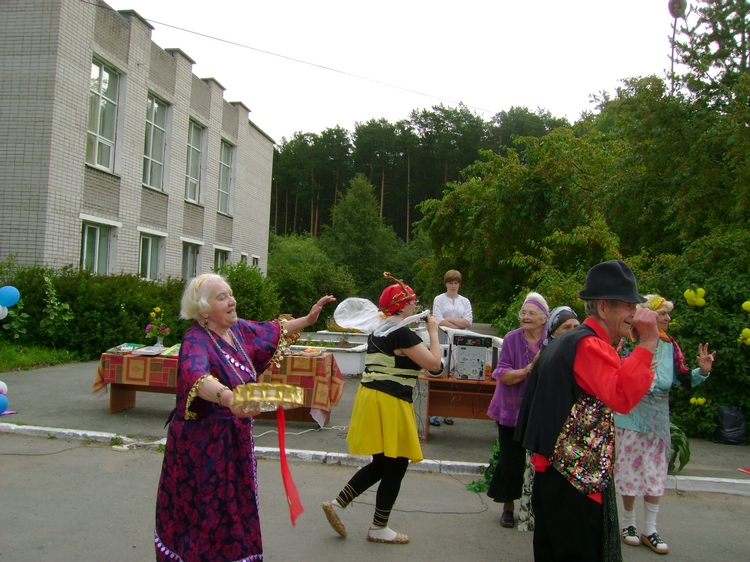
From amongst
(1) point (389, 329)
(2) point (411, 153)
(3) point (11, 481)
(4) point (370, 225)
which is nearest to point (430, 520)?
(1) point (389, 329)

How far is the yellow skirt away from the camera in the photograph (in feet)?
14.4

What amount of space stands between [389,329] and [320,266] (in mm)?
21503

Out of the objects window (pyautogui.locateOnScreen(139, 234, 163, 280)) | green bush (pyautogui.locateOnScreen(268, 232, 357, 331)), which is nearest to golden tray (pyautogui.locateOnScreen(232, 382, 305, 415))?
window (pyautogui.locateOnScreen(139, 234, 163, 280))

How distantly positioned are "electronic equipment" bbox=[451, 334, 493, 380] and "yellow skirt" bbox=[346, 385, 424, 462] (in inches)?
118

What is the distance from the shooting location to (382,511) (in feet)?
15.1

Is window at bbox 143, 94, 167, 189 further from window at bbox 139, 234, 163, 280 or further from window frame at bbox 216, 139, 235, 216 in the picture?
window frame at bbox 216, 139, 235, 216

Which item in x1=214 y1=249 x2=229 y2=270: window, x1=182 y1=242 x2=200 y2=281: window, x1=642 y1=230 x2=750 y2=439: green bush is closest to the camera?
x1=642 y1=230 x2=750 y2=439: green bush

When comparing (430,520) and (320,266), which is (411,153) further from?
(430,520)

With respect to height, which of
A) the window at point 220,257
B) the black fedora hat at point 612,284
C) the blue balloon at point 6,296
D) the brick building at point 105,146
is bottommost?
the blue balloon at point 6,296

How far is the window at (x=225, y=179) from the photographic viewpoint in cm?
Answer: 2553

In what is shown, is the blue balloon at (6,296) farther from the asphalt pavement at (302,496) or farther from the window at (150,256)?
the window at (150,256)

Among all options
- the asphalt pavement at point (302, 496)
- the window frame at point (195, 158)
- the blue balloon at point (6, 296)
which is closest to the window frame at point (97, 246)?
the window frame at point (195, 158)

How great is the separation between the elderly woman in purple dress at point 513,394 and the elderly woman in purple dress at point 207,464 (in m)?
2.40

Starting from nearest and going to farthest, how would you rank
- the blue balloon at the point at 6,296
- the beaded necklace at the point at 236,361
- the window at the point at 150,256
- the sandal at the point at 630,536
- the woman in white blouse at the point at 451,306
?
the beaded necklace at the point at 236,361 → the sandal at the point at 630,536 → the blue balloon at the point at 6,296 → the woman in white blouse at the point at 451,306 → the window at the point at 150,256
